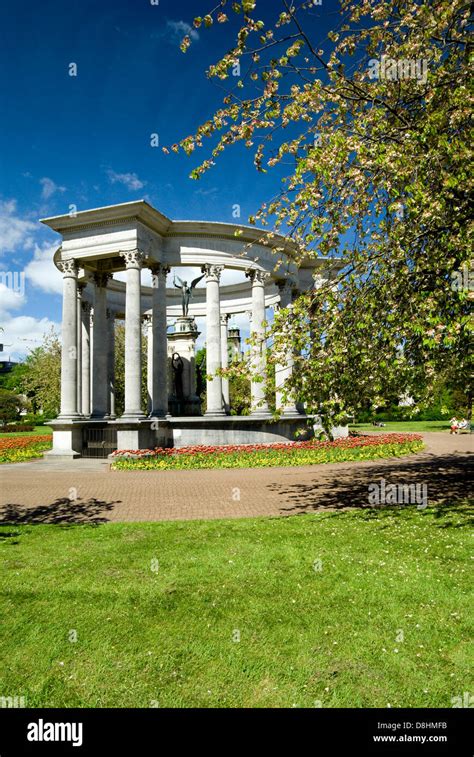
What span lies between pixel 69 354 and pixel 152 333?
4.99 m

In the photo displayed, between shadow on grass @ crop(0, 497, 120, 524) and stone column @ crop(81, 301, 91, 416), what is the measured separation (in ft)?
66.6

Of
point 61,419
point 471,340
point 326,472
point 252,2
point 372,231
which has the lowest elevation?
point 326,472

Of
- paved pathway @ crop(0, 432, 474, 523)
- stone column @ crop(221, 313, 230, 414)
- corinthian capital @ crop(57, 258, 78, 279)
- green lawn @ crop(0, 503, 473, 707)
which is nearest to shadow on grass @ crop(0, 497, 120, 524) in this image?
paved pathway @ crop(0, 432, 474, 523)

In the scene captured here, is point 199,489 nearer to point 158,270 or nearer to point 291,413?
point 291,413

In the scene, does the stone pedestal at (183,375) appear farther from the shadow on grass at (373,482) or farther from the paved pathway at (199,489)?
the shadow on grass at (373,482)

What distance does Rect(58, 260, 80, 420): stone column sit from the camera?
2566cm

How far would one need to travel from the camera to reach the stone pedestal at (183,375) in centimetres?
3266

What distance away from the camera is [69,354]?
25.6 meters

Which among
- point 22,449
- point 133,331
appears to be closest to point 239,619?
point 133,331

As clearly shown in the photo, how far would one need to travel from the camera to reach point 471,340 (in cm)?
981
